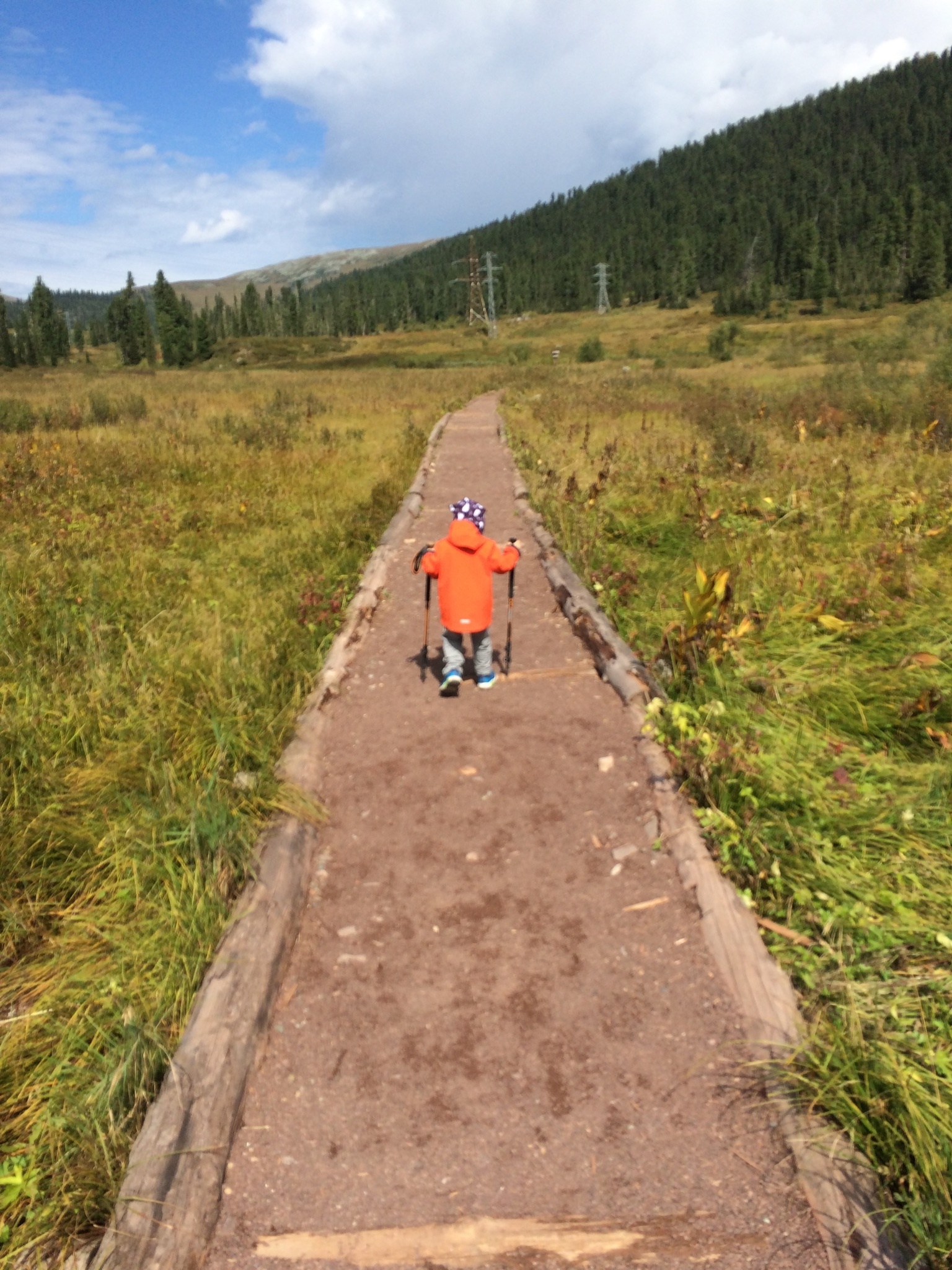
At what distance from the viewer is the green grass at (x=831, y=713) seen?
2463mm

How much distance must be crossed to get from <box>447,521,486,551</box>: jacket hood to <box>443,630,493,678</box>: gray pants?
2.18 ft

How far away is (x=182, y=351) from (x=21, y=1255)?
90.6 metres

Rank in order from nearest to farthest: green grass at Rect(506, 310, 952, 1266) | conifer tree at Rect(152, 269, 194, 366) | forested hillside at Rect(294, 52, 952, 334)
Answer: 1. green grass at Rect(506, 310, 952, 1266)
2. conifer tree at Rect(152, 269, 194, 366)
3. forested hillside at Rect(294, 52, 952, 334)

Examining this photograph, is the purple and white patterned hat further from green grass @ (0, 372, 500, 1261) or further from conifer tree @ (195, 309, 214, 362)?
conifer tree @ (195, 309, 214, 362)

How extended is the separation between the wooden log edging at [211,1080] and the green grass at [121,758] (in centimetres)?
9

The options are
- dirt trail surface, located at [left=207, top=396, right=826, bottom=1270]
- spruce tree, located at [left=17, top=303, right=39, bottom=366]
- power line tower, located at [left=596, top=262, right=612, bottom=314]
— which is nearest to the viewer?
dirt trail surface, located at [left=207, top=396, right=826, bottom=1270]

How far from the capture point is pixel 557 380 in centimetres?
3048

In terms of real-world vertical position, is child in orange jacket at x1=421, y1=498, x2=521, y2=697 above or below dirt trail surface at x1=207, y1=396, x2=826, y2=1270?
above

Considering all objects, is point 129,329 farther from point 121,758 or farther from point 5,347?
point 121,758

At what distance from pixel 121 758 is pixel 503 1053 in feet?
8.59

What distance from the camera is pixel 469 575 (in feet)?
17.9

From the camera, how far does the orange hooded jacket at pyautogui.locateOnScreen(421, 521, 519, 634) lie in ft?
17.8

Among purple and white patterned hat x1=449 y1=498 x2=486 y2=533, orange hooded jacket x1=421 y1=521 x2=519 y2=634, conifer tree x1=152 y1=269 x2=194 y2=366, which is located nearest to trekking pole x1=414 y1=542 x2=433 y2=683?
orange hooded jacket x1=421 y1=521 x2=519 y2=634

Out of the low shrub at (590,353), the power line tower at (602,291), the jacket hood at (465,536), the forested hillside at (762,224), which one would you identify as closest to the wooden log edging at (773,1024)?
the jacket hood at (465,536)
